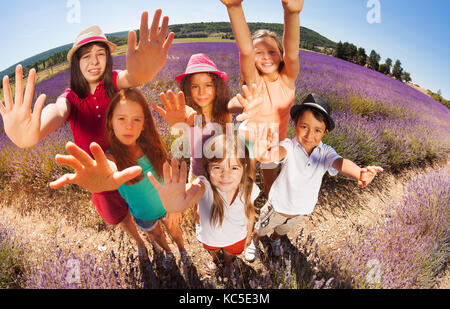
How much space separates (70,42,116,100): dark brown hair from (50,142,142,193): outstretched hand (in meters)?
0.54

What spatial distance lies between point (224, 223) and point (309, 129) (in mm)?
800

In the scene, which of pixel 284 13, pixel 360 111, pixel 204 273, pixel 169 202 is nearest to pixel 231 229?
pixel 169 202

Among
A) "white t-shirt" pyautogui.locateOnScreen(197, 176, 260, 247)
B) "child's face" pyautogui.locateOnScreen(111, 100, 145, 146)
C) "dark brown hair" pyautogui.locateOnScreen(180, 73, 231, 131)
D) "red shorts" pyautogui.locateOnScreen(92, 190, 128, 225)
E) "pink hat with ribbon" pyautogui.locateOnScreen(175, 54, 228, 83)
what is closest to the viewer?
"child's face" pyautogui.locateOnScreen(111, 100, 145, 146)

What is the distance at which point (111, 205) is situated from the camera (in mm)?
1448

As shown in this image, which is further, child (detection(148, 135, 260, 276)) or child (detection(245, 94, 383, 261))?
child (detection(245, 94, 383, 261))

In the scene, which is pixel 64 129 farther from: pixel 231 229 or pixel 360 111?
pixel 360 111

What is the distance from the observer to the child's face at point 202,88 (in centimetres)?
160

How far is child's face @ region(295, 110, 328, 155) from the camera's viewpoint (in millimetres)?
1208

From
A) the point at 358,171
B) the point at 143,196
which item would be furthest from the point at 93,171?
the point at 358,171

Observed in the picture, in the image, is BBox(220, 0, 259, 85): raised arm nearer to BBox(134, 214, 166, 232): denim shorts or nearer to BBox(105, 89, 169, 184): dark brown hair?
BBox(105, 89, 169, 184): dark brown hair

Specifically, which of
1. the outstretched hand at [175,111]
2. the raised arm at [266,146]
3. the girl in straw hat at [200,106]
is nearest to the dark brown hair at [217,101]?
the girl in straw hat at [200,106]

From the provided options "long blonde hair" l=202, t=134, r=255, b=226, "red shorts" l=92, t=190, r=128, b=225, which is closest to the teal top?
"red shorts" l=92, t=190, r=128, b=225

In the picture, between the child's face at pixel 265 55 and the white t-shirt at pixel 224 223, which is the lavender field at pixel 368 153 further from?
the child's face at pixel 265 55

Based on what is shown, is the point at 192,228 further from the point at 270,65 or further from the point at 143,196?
the point at 270,65
